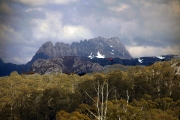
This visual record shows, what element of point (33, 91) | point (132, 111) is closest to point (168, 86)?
point (132, 111)

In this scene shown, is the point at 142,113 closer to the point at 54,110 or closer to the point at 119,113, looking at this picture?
the point at 119,113

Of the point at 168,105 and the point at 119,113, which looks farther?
the point at 168,105

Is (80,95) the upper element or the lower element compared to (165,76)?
lower

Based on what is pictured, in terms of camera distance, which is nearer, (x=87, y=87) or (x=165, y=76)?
(x=165, y=76)

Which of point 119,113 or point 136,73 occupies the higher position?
point 136,73

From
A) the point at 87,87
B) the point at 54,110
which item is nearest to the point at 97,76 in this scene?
the point at 87,87

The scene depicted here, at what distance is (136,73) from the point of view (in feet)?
299

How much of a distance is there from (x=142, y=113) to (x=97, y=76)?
43.5 metres

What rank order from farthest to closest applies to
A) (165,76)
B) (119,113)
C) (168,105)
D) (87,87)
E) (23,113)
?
(87,87), (165,76), (23,113), (168,105), (119,113)

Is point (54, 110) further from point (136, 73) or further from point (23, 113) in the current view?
point (136, 73)

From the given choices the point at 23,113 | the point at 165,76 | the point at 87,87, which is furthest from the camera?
the point at 87,87

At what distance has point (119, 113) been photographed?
48125 millimetres

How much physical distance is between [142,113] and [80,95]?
38.2 meters

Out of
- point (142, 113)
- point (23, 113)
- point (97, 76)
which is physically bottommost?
point (23, 113)
